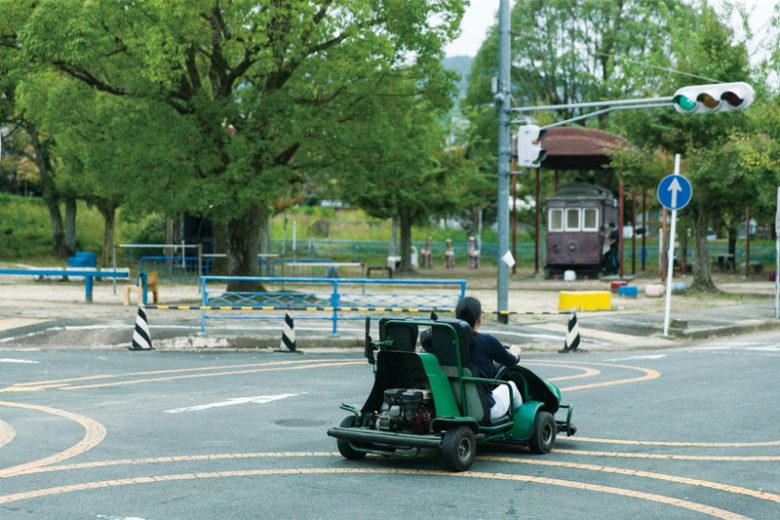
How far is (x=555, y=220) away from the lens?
47125 mm

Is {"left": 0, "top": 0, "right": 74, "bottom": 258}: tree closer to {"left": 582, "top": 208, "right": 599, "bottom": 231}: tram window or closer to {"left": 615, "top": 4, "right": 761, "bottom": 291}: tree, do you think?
{"left": 615, "top": 4, "right": 761, "bottom": 291}: tree

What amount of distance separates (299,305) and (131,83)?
23.6 ft

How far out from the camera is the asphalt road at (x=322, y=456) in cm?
752

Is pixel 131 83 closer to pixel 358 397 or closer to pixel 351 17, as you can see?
pixel 351 17

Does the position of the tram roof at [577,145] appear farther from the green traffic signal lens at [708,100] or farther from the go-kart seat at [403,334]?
the go-kart seat at [403,334]

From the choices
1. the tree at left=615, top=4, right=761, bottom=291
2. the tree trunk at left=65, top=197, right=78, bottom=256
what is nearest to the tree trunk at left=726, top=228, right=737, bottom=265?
the tree at left=615, top=4, right=761, bottom=291

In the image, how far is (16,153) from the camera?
6284cm

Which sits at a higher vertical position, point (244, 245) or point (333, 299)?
point (244, 245)

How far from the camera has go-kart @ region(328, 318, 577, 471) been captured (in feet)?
29.0

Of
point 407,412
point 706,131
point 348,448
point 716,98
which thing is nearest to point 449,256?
point 706,131

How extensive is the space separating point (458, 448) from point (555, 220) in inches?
1539

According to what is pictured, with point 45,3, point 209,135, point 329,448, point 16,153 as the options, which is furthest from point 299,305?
point 16,153

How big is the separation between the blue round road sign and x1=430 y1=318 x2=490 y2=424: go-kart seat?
1483cm

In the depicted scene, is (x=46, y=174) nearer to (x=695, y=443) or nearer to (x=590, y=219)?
(x=590, y=219)
